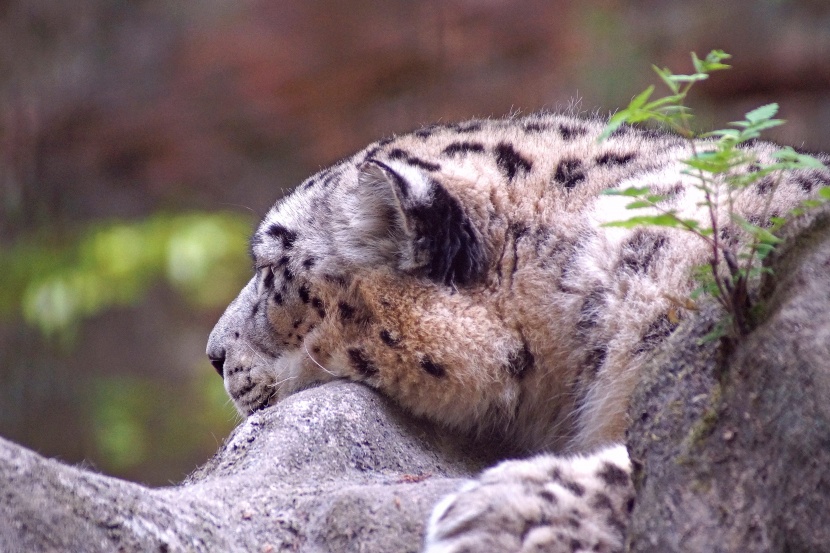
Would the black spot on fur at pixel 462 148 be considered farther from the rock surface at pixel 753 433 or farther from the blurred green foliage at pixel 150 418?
the blurred green foliage at pixel 150 418

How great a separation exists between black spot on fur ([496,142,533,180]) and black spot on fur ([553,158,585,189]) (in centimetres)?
10

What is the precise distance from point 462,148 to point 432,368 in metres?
0.84

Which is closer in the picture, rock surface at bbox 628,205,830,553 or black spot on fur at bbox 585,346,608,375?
rock surface at bbox 628,205,830,553

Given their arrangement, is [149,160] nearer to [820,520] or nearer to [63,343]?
[63,343]

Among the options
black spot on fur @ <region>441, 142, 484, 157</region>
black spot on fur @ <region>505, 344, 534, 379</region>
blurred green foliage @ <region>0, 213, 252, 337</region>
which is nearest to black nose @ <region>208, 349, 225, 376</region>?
black spot on fur @ <region>441, 142, 484, 157</region>

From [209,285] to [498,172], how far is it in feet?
18.1

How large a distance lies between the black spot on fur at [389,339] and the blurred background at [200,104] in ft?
18.0

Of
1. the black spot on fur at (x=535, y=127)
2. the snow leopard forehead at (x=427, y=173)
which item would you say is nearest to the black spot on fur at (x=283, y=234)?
the snow leopard forehead at (x=427, y=173)

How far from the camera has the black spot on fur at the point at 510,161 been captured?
3285mm

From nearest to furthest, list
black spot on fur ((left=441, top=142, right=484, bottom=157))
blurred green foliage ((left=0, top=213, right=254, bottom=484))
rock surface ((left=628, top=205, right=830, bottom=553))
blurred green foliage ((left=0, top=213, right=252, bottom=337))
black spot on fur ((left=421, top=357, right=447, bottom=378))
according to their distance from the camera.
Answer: rock surface ((left=628, top=205, right=830, bottom=553)), black spot on fur ((left=421, top=357, right=447, bottom=378)), black spot on fur ((left=441, top=142, right=484, bottom=157)), blurred green foliage ((left=0, top=213, right=252, bottom=337)), blurred green foliage ((left=0, top=213, right=254, bottom=484))

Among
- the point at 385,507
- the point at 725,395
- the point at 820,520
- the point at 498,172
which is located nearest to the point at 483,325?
the point at 498,172

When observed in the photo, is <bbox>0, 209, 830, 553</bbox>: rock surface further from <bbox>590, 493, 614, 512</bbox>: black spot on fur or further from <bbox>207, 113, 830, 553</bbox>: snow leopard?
<bbox>207, 113, 830, 553</bbox>: snow leopard

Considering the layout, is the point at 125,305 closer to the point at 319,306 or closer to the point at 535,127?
the point at 319,306

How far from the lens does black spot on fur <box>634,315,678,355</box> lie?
2604 mm
